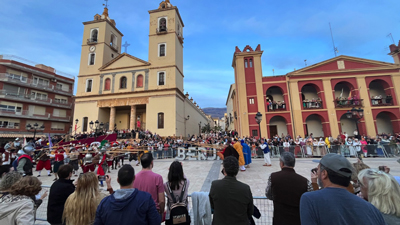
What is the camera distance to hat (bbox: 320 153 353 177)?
61.6 inches

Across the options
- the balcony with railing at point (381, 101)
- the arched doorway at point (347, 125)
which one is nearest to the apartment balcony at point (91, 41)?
the arched doorway at point (347, 125)

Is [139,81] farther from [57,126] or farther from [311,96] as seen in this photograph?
[311,96]

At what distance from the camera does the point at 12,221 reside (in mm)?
2182

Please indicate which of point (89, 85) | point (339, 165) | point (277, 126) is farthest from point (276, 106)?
point (89, 85)

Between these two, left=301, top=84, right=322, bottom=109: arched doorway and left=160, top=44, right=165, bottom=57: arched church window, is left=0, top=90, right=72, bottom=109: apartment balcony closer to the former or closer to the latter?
left=160, top=44, right=165, bottom=57: arched church window

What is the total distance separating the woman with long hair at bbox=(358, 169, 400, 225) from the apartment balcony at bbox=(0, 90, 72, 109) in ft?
136

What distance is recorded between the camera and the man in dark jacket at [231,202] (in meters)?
2.33

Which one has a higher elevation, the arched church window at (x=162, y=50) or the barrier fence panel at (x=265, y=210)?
the arched church window at (x=162, y=50)

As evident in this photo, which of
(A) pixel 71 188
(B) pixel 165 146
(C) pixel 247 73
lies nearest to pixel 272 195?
(A) pixel 71 188

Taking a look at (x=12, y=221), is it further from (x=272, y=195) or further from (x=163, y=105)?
(x=163, y=105)

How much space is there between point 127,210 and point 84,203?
877 millimetres

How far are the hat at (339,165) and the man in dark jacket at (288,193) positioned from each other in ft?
3.33

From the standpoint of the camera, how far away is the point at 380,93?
922 inches

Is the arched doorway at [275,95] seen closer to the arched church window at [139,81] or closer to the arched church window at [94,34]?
the arched church window at [139,81]
